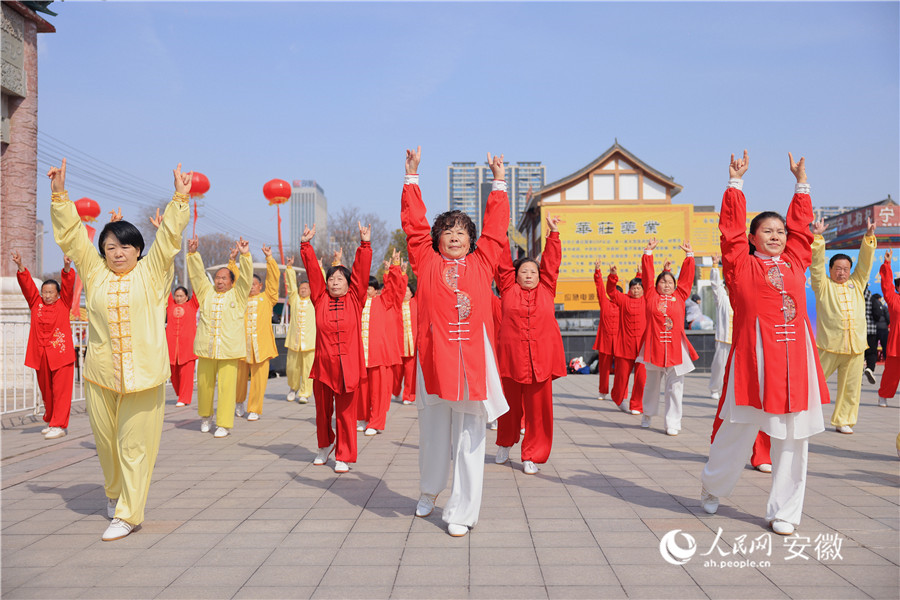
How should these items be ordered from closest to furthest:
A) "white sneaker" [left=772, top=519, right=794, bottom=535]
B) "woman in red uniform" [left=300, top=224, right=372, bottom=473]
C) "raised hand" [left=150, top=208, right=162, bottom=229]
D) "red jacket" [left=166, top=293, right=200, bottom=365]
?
"white sneaker" [left=772, top=519, right=794, bottom=535], "raised hand" [left=150, top=208, right=162, bottom=229], "woman in red uniform" [left=300, top=224, right=372, bottom=473], "red jacket" [left=166, top=293, right=200, bottom=365]

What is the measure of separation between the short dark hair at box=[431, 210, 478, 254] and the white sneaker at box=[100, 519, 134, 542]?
103 inches

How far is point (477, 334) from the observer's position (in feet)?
14.1

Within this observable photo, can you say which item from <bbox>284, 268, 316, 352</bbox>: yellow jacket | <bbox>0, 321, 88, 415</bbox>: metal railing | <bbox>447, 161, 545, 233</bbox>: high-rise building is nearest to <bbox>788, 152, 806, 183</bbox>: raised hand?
<bbox>284, 268, 316, 352</bbox>: yellow jacket

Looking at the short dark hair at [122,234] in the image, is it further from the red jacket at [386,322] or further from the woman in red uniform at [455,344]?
the red jacket at [386,322]

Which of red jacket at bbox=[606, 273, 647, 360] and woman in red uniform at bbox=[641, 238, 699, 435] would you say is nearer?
woman in red uniform at bbox=[641, 238, 699, 435]

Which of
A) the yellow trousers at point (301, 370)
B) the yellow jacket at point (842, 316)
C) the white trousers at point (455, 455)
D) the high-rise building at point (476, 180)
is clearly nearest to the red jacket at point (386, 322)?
the yellow trousers at point (301, 370)

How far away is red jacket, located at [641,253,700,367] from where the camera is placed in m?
7.71

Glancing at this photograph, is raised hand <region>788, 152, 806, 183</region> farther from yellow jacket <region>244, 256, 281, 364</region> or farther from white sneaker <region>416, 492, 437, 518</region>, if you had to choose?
yellow jacket <region>244, 256, 281, 364</region>

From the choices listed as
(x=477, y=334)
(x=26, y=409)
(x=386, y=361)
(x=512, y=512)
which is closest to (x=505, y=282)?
(x=477, y=334)

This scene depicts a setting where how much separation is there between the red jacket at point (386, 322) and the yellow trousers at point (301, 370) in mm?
1904

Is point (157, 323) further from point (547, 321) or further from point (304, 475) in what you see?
point (547, 321)

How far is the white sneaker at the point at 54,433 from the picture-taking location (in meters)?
7.70

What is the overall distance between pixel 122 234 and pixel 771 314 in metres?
4.20

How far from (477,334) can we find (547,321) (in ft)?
5.83
